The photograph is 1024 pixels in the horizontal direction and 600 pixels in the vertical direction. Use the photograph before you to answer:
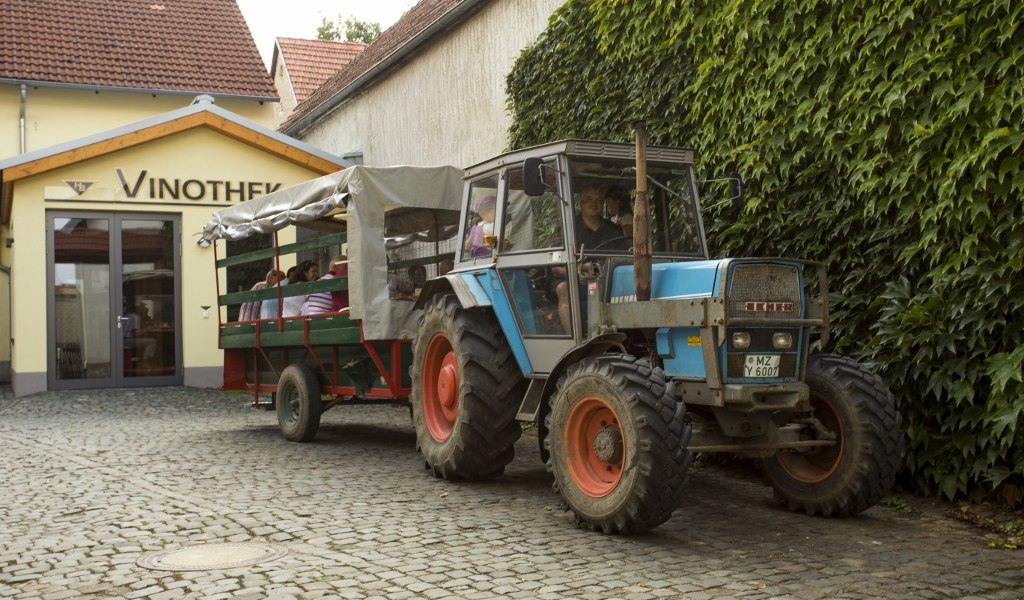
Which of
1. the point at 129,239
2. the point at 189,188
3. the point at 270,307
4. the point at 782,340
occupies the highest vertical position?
the point at 189,188

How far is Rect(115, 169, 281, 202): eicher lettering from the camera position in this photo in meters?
17.2

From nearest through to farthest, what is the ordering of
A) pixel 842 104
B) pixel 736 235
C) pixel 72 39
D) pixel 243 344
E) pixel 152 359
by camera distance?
pixel 842 104, pixel 736 235, pixel 243 344, pixel 152 359, pixel 72 39

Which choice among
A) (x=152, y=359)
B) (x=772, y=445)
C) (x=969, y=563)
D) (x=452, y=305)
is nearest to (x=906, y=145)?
(x=772, y=445)

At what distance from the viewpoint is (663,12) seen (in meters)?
9.14

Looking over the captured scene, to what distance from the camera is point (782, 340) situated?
19.7 feet

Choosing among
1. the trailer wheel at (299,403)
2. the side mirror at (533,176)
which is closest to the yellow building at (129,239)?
the trailer wheel at (299,403)

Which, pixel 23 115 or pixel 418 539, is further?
pixel 23 115

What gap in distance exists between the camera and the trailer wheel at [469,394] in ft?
23.4

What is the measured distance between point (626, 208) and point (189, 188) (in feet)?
41.4

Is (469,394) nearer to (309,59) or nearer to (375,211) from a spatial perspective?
(375,211)

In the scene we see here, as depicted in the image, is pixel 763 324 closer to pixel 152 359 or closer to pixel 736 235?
pixel 736 235

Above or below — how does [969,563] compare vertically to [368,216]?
below

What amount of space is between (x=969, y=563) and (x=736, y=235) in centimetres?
362

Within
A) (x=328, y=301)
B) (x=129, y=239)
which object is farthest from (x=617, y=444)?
(x=129, y=239)
